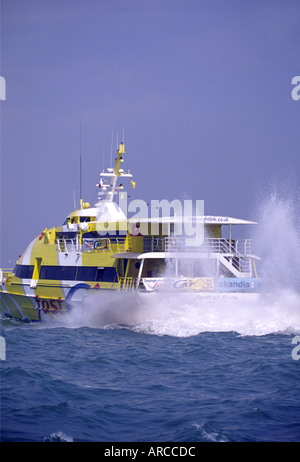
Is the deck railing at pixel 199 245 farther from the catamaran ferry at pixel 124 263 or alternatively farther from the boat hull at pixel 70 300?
the boat hull at pixel 70 300

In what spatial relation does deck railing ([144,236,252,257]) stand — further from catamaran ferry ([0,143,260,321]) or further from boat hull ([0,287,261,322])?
boat hull ([0,287,261,322])

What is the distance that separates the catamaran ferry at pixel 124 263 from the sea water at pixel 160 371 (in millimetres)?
693

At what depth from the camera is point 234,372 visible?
13539 mm

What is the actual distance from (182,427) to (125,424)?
1.03 m

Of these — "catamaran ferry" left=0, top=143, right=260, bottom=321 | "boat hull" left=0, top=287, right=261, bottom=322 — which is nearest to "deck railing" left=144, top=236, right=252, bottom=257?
"catamaran ferry" left=0, top=143, right=260, bottom=321

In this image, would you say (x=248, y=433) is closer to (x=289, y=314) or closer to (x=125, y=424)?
(x=125, y=424)

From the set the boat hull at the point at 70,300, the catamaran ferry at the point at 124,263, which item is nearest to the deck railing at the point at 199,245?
the catamaran ferry at the point at 124,263

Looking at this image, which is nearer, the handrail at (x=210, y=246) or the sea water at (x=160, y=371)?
the sea water at (x=160, y=371)

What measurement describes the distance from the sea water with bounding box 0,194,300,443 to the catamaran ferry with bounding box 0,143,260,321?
69 centimetres

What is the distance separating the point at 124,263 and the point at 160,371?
837cm

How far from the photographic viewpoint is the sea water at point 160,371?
971cm

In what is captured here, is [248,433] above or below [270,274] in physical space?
below

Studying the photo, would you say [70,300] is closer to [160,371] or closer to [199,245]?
[199,245]
